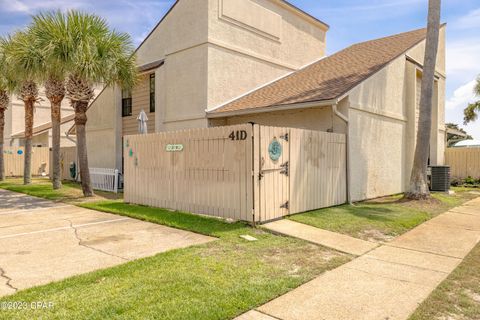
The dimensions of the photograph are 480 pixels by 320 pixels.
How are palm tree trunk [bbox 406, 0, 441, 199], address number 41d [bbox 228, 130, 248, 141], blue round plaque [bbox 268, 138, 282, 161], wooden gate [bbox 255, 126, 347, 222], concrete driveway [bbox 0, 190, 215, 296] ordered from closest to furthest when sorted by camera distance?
concrete driveway [bbox 0, 190, 215, 296] → address number 41d [bbox 228, 130, 248, 141] → wooden gate [bbox 255, 126, 347, 222] → blue round plaque [bbox 268, 138, 282, 161] → palm tree trunk [bbox 406, 0, 441, 199]

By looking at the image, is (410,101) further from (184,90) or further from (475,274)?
(475,274)

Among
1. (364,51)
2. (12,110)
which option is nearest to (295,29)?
(364,51)

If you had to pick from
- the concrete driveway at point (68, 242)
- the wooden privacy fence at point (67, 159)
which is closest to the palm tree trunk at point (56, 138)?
the wooden privacy fence at point (67, 159)

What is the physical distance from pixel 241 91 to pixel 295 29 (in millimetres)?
5476

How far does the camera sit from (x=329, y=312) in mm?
3887

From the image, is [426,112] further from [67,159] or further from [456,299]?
[67,159]

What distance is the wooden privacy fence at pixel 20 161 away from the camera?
24.2m

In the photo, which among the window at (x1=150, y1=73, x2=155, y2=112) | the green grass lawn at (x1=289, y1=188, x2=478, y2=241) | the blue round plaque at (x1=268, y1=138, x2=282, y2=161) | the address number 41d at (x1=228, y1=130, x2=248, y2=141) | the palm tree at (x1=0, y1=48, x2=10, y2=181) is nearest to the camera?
the green grass lawn at (x1=289, y1=188, x2=478, y2=241)

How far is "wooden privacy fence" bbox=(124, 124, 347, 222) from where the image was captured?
25.9ft

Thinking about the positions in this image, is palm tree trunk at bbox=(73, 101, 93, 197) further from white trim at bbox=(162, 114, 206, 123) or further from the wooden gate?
the wooden gate

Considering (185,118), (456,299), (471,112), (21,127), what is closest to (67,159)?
(185,118)

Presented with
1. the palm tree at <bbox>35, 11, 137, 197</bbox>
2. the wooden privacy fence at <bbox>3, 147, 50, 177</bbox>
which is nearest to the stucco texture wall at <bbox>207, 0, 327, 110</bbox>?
the palm tree at <bbox>35, 11, 137, 197</bbox>

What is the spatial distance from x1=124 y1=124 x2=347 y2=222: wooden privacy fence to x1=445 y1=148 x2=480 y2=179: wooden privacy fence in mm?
12162

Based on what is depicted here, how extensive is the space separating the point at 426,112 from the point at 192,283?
10477 mm
